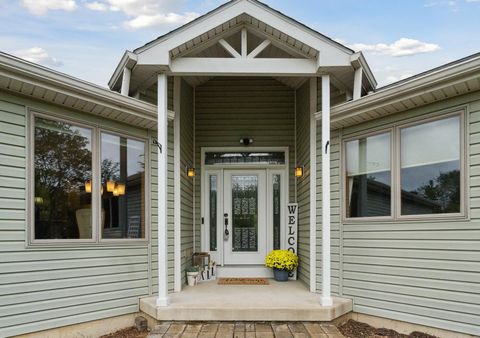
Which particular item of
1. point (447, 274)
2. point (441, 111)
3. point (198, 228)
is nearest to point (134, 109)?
point (198, 228)

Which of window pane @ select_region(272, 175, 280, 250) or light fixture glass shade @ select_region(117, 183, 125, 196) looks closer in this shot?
light fixture glass shade @ select_region(117, 183, 125, 196)

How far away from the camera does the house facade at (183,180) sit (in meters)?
3.83

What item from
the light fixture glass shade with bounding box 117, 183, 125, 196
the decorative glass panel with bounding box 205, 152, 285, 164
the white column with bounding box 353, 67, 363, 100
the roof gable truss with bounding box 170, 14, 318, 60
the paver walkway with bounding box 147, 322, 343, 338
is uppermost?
the roof gable truss with bounding box 170, 14, 318, 60

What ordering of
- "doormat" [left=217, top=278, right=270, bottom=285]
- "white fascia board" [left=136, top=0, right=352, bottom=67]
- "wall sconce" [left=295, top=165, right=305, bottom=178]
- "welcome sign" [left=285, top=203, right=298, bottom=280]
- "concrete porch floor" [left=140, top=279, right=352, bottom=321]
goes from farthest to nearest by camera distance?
"welcome sign" [left=285, top=203, right=298, bottom=280]
"wall sconce" [left=295, top=165, right=305, bottom=178]
"doormat" [left=217, top=278, right=270, bottom=285]
"white fascia board" [left=136, top=0, right=352, bottom=67]
"concrete porch floor" [left=140, top=279, right=352, bottom=321]

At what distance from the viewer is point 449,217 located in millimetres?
3971

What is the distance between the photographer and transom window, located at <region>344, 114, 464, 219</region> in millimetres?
4012

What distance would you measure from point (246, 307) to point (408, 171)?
234 centimetres

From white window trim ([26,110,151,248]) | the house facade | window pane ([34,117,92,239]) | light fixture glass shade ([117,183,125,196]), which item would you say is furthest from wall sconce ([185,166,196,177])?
window pane ([34,117,92,239])

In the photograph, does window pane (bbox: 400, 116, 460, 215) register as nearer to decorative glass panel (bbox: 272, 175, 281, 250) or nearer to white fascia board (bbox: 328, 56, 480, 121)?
white fascia board (bbox: 328, 56, 480, 121)

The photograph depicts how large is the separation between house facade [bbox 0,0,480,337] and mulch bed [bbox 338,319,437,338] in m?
0.17

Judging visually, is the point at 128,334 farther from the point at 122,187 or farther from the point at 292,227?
the point at 292,227

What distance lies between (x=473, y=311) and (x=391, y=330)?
955mm

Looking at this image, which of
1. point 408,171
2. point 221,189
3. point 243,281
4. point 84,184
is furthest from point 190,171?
point 408,171

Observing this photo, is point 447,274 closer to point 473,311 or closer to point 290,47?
point 473,311
